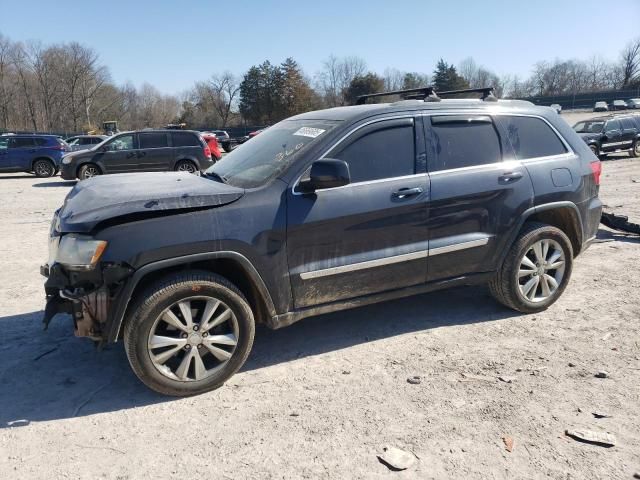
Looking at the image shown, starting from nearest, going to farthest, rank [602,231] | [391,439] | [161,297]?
[391,439] < [161,297] < [602,231]

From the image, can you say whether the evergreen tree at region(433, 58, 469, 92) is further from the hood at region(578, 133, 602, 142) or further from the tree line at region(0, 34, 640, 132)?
the hood at region(578, 133, 602, 142)

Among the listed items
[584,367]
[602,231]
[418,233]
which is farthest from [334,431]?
[602,231]

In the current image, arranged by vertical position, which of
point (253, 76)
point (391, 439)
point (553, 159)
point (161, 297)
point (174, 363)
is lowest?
point (391, 439)

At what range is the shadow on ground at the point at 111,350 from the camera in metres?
3.35

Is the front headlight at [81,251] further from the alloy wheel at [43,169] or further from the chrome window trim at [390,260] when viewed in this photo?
the alloy wheel at [43,169]

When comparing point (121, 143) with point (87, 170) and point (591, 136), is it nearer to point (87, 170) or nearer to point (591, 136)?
point (87, 170)

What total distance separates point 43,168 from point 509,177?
1980 centimetres

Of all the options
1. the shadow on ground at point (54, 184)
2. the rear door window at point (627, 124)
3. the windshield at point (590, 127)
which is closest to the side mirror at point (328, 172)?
the shadow on ground at point (54, 184)

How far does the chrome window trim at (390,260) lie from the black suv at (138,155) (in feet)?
42.0

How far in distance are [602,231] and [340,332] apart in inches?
209

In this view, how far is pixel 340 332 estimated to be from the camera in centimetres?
436

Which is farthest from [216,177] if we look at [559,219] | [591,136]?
[591,136]

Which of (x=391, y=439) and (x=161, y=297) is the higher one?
(x=161, y=297)

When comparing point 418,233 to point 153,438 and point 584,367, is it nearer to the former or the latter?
point 584,367
